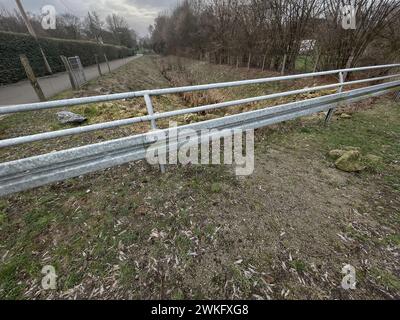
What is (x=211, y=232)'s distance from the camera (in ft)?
6.59

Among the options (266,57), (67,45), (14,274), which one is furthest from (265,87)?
(67,45)

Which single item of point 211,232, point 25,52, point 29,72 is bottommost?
point 211,232

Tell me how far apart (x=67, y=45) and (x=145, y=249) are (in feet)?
91.1

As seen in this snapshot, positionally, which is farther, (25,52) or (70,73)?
(25,52)

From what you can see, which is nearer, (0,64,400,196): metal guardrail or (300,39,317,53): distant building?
(0,64,400,196): metal guardrail

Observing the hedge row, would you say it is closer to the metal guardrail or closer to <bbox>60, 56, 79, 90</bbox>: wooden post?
<bbox>60, 56, 79, 90</bbox>: wooden post

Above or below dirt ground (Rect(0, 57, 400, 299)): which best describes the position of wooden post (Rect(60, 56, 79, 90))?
above

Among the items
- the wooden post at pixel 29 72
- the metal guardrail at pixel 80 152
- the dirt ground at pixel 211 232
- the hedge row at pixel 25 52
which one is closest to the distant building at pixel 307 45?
the dirt ground at pixel 211 232

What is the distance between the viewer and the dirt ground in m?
1.58

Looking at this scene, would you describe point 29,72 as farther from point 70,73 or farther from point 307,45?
point 307,45

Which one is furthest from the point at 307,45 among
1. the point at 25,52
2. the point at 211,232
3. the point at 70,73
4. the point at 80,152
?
the point at 25,52

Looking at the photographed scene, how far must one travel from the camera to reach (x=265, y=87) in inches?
442

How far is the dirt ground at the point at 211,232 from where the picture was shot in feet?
5.19

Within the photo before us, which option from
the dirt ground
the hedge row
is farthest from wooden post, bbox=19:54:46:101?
the hedge row
